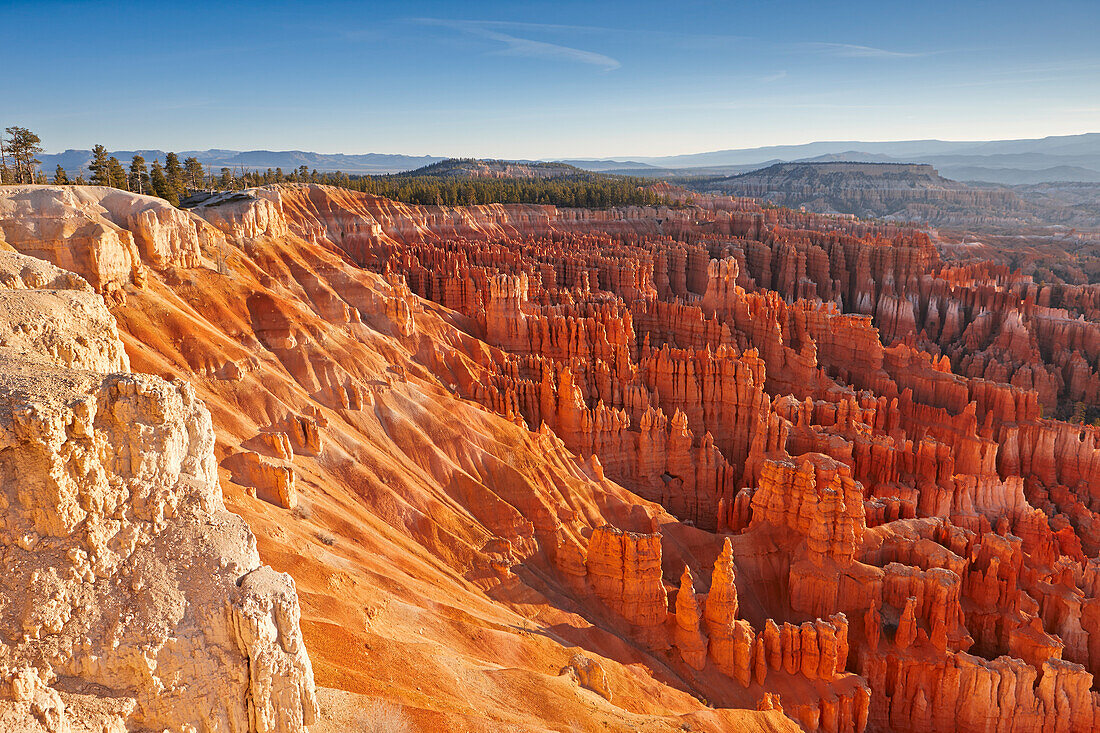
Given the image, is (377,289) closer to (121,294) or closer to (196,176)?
(121,294)

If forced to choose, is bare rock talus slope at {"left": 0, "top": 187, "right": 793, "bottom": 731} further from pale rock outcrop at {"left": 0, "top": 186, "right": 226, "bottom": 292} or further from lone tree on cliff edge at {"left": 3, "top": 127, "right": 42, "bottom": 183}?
lone tree on cliff edge at {"left": 3, "top": 127, "right": 42, "bottom": 183}

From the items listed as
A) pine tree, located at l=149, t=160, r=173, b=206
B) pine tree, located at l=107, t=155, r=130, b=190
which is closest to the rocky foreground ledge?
pine tree, located at l=149, t=160, r=173, b=206

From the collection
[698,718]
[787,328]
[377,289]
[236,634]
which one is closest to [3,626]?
[236,634]

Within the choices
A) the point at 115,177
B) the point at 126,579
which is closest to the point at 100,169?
the point at 115,177

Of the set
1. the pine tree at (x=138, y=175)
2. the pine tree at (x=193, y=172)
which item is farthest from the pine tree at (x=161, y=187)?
the pine tree at (x=193, y=172)

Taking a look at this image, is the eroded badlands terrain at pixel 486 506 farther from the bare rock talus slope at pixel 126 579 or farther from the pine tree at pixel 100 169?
the pine tree at pixel 100 169

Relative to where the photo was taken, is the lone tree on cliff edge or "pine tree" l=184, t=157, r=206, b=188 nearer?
the lone tree on cliff edge

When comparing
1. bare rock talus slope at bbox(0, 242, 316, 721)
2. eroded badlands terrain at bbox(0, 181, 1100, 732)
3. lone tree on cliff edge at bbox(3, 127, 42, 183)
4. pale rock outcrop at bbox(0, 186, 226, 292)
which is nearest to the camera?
bare rock talus slope at bbox(0, 242, 316, 721)
